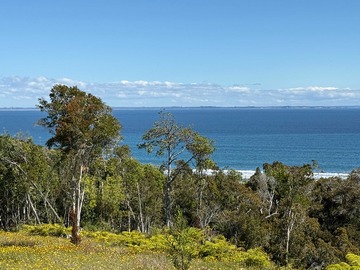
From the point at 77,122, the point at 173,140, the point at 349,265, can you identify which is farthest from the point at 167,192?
the point at 349,265

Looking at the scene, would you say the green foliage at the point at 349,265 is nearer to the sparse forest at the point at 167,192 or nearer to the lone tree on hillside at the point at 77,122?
the sparse forest at the point at 167,192

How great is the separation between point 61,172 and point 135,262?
2480 cm

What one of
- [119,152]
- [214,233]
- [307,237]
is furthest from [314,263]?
[119,152]

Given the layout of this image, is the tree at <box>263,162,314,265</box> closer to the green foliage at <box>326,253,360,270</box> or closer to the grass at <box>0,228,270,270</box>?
the green foliage at <box>326,253,360,270</box>

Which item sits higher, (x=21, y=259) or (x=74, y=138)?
(x=74, y=138)

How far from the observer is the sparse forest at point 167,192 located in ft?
70.4

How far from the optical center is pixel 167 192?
3025 cm

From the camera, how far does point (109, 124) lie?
21.3 m

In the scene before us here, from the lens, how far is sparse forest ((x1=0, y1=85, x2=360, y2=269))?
21453 millimetres

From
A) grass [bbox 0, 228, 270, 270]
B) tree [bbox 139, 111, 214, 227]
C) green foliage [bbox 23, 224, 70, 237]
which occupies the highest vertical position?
→ tree [bbox 139, 111, 214, 227]

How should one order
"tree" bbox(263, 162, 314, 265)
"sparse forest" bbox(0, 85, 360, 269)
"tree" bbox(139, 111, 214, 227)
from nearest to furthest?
"sparse forest" bbox(0, 85, 360, 269)
"tree" bbox(139, 111, 214, 227)
"tree" bbox(263, 162, 314, 265)

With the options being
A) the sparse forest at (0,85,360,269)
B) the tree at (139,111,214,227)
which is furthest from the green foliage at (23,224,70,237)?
the tree at (139,111,214,227)

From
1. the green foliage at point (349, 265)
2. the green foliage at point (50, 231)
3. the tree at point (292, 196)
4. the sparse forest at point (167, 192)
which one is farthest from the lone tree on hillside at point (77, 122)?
the tree at point (292, 196)

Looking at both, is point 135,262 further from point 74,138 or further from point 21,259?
point 74,138
